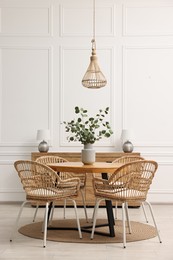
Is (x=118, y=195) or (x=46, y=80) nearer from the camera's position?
(x=118, y=195)

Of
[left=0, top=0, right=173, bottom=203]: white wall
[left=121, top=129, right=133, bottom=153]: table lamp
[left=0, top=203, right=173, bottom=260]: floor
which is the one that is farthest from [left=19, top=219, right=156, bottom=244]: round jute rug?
[left=0, top=0, right=173, bottom=203]: white wall

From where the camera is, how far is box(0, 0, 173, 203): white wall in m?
7.77

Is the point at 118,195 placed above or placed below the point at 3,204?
above

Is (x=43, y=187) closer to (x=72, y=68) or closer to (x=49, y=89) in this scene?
(x=49, y=89)

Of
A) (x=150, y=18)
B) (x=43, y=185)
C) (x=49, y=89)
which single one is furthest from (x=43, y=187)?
(x=150, y=18)

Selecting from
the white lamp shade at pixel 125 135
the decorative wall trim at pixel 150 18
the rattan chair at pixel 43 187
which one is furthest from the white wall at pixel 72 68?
the rattan chair at pixel 43 187

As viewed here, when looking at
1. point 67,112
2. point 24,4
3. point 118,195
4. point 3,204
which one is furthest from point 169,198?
point 24,4

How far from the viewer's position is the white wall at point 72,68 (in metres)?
7.77

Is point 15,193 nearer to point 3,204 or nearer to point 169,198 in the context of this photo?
point 3,204

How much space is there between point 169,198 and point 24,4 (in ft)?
12.1

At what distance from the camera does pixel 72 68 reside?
782 centimetres

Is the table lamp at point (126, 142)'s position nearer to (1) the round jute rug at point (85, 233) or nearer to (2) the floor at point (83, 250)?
(1) the round jute rug at point (85, 233)

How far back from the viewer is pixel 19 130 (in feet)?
25.6

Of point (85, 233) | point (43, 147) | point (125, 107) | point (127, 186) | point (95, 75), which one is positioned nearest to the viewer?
point (127, 186)
